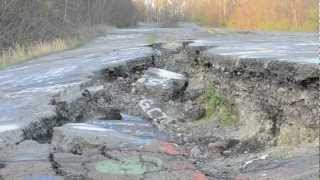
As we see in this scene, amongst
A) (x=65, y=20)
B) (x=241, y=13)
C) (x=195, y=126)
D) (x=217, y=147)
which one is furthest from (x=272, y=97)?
(x=241, y=13)

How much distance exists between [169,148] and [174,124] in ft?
6.03

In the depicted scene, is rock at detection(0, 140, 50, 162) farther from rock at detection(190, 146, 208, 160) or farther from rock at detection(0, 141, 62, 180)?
rock at detection(190, 146, 208, 160)

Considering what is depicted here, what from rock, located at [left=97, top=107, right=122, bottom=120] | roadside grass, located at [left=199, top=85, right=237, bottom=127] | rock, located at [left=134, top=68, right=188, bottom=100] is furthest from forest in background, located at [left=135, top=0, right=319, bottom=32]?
rock, located at [left=97, top=107, right=122, bottom=120]

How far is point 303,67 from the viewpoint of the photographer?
639 cm

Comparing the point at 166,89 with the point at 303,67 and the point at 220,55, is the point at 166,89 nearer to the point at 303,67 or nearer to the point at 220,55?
the point at 220,55

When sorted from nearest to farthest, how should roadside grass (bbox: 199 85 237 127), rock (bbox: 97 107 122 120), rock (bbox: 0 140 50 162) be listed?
rock (bbox: 0 140 50 162), roadside grass (bbox: 199 85 237 127), rock (bbox: 97 107 122 120)

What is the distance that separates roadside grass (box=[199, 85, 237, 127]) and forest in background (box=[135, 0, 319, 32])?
4.63 metres

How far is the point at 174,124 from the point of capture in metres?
8.13

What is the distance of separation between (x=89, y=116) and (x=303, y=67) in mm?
3093

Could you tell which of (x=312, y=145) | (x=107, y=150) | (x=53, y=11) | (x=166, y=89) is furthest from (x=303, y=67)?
(x=53, y=11)

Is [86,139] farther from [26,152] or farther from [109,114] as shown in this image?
[109,114]

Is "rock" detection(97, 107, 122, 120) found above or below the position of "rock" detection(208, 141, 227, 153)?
below

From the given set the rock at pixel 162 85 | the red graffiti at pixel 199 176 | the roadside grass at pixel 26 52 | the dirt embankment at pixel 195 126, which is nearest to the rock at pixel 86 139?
the dirt embankment at pixel 195 126

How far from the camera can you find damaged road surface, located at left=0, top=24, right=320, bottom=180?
17.1ft
